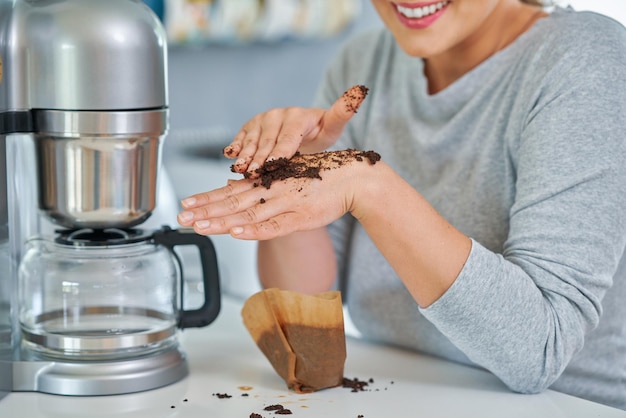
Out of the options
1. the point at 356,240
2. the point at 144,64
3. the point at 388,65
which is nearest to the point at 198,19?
the point at 388,65

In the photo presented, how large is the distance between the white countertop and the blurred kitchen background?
129 centimetres

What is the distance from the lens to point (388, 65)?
4.90 feet

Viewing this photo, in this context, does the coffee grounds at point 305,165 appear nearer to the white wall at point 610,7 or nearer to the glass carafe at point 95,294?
the glass carafe at point 95,294

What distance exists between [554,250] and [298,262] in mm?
399

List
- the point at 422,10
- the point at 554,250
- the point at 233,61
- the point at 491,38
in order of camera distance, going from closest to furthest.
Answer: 1. the point at 554,250
2. the point at 422,10
3. the point at 491,38
4. the point at 233,61

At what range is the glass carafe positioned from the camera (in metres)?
1.06

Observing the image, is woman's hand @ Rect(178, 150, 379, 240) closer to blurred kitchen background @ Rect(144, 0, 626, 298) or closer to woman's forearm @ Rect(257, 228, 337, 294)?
woman's forearm @ Rect(257, 228, 337, 294)

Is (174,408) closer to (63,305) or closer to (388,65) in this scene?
(63,305)

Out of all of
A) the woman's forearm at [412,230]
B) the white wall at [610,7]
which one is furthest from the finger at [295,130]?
the white wall at [610,7]

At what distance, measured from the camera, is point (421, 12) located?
124 centimetres

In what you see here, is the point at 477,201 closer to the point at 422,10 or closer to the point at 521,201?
the point at 521,201

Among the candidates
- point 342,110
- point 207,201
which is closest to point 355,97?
point 342,110

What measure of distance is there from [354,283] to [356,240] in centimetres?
7

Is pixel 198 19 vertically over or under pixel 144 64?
over
